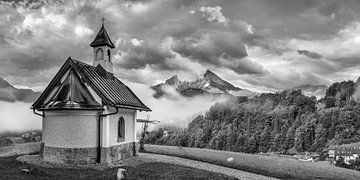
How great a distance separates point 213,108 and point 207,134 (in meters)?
19.7

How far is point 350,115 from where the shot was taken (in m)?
110

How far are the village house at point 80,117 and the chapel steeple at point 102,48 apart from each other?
1.80 metres

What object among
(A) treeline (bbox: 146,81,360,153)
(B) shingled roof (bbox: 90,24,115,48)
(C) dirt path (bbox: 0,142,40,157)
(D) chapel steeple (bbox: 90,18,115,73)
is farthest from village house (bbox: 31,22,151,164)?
(A) treeline (bbox: 146,81,360,153)

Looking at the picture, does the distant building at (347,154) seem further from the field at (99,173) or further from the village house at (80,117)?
the village house at (80,117)

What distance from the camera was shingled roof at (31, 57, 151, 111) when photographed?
20.3 metres

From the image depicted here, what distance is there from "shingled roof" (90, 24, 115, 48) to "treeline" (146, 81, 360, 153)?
248 feet

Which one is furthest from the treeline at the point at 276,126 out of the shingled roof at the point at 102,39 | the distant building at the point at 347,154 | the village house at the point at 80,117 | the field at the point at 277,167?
the village house at the point at 80,117

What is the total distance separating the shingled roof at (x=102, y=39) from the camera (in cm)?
2365

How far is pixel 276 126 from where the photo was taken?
11231 cm

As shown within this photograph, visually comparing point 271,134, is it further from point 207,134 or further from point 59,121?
point 59,121

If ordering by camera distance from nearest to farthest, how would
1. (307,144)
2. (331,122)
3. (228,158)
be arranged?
1. (228,158)
2. (307,144)
3. (331,122)

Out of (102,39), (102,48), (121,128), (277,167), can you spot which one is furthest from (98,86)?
(277,167)

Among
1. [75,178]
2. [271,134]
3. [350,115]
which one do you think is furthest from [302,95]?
[75,178]

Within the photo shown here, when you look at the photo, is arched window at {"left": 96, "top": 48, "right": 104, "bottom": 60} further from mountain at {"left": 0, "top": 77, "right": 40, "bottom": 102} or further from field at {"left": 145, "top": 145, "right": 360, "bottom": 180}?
mountain at {"left": 0, "top": 77, "right": 40, "bottom": 102}
